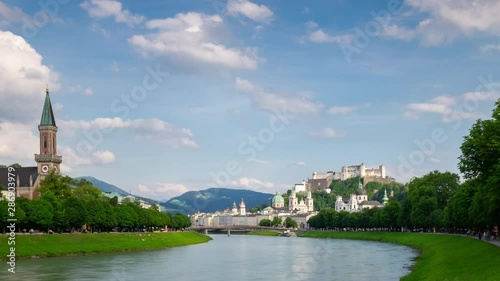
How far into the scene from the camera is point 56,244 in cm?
8200

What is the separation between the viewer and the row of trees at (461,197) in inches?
2026

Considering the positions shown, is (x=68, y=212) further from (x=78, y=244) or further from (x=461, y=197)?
(x=461, y=197)

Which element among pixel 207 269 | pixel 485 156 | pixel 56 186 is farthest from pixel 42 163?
pixel 485 156

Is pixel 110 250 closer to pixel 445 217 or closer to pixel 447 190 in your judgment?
pixel 445 217

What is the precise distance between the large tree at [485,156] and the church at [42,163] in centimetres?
9181

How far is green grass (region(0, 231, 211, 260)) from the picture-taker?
244ft

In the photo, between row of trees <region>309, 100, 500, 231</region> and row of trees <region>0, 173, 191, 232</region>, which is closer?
row of trees <region>309, 100, 500, 231</region>

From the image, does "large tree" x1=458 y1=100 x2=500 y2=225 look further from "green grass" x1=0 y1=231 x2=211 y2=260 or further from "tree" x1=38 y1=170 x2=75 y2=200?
"tree" x1=38 y1=170 x2=75 y2=200

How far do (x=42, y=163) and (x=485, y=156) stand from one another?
10270 cm

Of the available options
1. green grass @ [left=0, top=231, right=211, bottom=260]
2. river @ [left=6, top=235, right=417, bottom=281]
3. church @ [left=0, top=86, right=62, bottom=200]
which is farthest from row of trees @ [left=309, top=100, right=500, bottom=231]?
church @ [left=0, top=86, right=62, bottom=200]

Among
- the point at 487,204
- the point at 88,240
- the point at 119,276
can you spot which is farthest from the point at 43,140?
the point at 487,204

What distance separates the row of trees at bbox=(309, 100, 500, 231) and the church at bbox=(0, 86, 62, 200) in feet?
220

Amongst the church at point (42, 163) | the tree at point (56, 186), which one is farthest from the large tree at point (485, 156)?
the church at point (42, 163)

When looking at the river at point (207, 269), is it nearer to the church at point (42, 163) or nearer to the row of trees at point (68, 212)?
the row of trees at point (68, 212)
